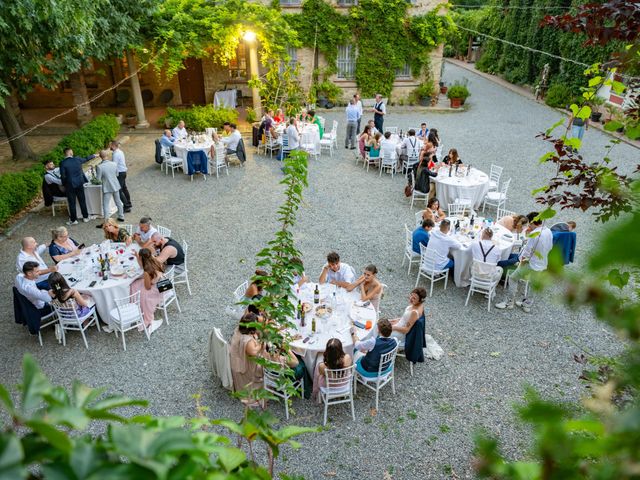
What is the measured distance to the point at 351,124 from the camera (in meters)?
14.4

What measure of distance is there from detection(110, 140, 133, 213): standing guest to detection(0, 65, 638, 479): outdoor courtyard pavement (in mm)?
430

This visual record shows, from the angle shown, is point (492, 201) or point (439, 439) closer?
point (439, 439)

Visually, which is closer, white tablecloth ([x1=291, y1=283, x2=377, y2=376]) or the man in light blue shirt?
white tablecloth ([x1=291, y1=283, x2=377, y2=376])

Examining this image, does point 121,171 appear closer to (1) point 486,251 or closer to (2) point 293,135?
(2) point 293,135

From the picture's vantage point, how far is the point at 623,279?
1933mm

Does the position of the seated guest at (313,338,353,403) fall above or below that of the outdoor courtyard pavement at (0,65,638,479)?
above

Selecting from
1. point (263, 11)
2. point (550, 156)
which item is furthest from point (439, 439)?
point (263, 11)

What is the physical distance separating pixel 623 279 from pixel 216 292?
6.61 m

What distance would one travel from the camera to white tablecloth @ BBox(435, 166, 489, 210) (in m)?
10.2

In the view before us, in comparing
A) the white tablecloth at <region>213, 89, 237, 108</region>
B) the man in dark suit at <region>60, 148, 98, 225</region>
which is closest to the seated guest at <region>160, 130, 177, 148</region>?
the man in dark suit at <region>60, 148, 98, 225</region>

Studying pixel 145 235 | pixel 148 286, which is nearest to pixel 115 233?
pixel 145 235

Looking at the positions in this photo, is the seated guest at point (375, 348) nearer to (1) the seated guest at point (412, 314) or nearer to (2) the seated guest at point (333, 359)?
(2) the seated guest at point (333, 359)

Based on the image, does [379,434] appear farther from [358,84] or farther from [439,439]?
[358,84]

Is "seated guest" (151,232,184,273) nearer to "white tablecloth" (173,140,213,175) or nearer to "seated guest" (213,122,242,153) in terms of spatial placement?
"white tablecloth" (173,140,213,175)
